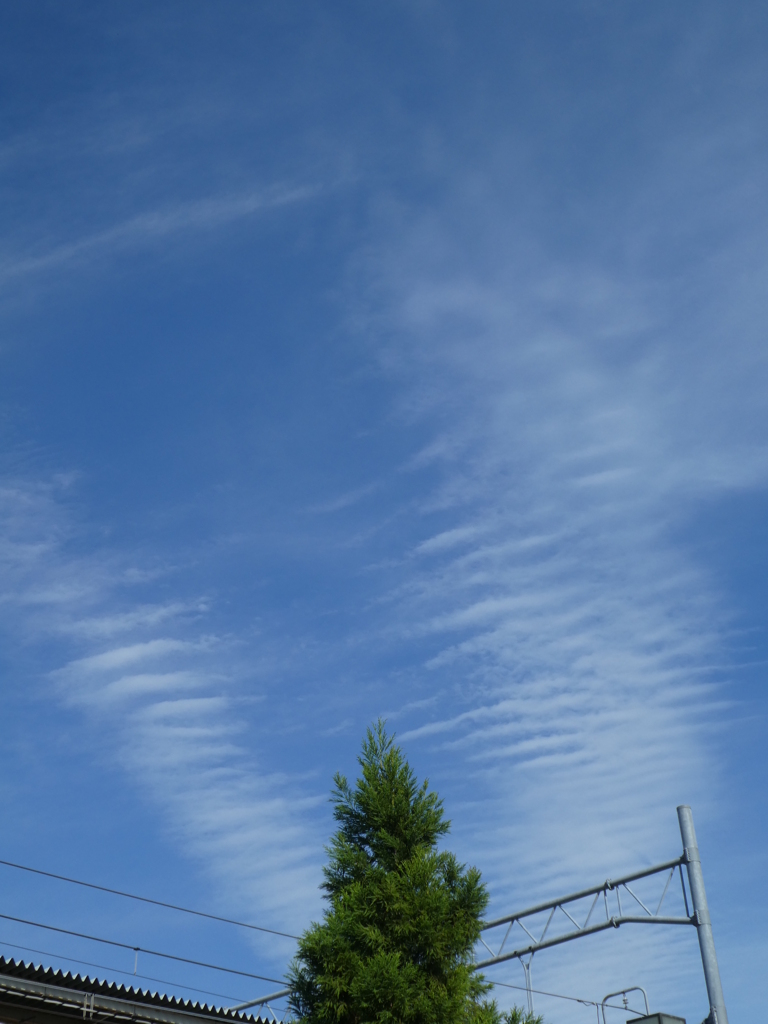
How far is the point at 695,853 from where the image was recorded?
2364 centimetres

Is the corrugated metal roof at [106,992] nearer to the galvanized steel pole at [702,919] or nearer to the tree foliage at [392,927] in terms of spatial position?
the tree foliage at [392,927]

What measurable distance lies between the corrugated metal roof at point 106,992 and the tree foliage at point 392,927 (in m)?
3.19

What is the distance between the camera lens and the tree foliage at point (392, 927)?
515 inches

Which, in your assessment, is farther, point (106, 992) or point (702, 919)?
point (702, 919)

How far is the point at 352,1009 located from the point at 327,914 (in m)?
1.22

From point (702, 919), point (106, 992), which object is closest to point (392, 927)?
point (106, 992)

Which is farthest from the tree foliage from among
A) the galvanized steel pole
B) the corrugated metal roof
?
the galvanized steel pole

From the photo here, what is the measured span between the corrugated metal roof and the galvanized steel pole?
1001cm

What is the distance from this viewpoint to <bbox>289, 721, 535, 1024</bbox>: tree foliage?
13.1m

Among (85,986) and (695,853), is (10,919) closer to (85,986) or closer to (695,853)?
(85,986)

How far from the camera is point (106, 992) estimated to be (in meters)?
15.4

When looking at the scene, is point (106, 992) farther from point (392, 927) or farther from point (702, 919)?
point (702, 919)

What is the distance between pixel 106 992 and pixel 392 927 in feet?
15.8

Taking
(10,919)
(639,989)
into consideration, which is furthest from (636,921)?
(10,919)
